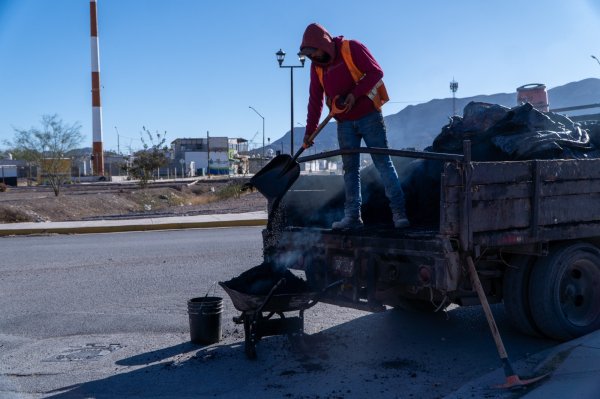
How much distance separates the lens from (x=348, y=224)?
614cm

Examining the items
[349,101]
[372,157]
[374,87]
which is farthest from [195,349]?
[374,87]

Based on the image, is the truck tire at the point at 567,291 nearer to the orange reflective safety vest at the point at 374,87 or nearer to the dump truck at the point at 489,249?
the dump truck at the point at 489,249

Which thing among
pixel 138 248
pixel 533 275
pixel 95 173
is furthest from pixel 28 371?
pixel 95 173

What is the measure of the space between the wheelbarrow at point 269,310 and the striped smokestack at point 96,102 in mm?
63184

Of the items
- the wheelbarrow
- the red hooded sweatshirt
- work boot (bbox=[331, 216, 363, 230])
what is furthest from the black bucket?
the red hooded sweatshirt

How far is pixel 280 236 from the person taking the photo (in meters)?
6.39

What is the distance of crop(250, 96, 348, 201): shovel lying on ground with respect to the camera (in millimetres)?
6031

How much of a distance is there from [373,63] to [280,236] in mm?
1773

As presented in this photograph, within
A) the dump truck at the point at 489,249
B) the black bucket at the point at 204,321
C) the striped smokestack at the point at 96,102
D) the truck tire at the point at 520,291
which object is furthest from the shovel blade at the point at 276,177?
the striped smokestack at the point at 96,102

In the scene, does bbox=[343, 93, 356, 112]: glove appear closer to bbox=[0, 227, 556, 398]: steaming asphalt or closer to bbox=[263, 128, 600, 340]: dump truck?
bbox=[263, 128, 600, 340]: dump truck

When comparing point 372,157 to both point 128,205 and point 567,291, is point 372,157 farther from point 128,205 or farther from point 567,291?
point 128,205

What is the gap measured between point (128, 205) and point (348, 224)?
982 inches

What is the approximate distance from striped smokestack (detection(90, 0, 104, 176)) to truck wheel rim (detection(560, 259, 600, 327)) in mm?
63757

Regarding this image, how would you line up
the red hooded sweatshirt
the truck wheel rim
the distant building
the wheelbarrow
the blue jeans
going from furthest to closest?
the distant building
the blue jeans
the red hooded sweatshirt
the truck wheel rim
the wheelbarrow
